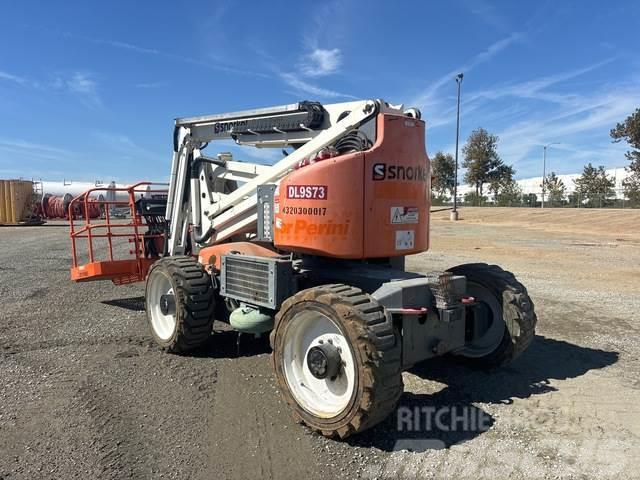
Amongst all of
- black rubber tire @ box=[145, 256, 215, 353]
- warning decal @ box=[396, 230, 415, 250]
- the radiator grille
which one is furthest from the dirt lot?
warning decal @ box=[396, 230, 415, 250]

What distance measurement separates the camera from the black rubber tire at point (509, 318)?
5.04 meters

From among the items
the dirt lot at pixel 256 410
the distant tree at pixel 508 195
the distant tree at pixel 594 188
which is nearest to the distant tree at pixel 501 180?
the distant tree at pixel 508 195

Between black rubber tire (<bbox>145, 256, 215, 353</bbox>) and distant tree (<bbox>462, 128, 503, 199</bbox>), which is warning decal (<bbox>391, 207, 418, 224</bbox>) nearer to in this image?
black rubber tire (<bbox>145, 256, 215, 353</bbox>)

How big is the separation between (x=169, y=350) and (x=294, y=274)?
1985mm

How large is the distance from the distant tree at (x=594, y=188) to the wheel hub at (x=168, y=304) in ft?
158

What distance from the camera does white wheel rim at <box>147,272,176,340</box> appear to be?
21.2ft

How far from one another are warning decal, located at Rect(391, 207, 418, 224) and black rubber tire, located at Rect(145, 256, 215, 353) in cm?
240

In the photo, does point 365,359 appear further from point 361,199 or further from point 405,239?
point 405,239

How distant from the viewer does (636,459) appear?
3646 millimetres

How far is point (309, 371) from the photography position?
4.36m

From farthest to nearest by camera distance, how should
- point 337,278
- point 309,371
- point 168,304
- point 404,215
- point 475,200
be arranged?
point 475,200 → point 168,304 → point 337,278 → point 404,215 → point 309,371

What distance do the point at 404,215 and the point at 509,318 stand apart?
1.48 metres

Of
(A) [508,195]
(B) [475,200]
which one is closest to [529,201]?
(A) [508,195]

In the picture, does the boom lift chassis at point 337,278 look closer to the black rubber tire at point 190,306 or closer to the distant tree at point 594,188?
the black rubber tire at point 190,306
